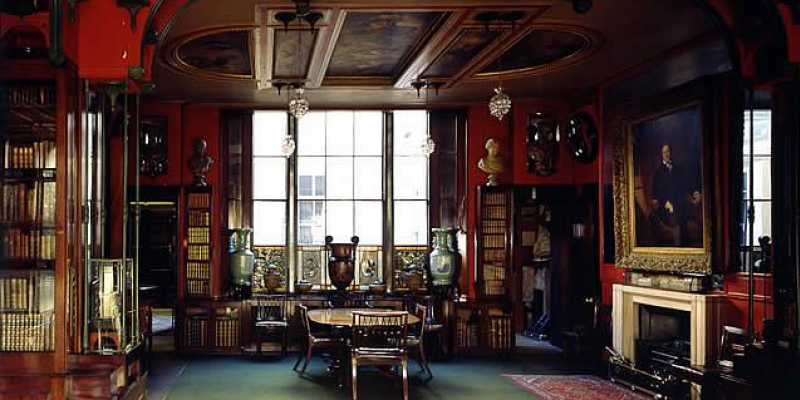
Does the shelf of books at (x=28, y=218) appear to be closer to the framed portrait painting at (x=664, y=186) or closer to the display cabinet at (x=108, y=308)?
the display cabinet at (x=108, y=308)

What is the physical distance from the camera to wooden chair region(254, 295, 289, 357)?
966 centimetres

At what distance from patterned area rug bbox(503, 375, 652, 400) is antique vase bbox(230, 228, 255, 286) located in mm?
3988

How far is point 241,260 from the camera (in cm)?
1001

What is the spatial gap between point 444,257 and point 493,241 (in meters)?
0.86

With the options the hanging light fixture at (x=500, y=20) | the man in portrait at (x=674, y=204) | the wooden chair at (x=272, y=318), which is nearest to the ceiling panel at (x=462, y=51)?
the hanging light fixture at (x=500, y=20)

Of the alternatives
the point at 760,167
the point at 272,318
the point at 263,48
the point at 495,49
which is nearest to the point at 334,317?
the point at 272,318

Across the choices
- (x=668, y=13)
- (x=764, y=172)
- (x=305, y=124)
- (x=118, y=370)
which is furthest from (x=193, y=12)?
(x=764, y=172)

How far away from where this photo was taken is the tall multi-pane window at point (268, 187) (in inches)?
424

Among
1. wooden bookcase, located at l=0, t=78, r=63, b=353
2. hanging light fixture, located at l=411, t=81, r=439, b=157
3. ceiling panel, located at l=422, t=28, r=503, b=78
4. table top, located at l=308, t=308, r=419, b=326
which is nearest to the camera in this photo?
wooden bookcase, located at l=0, t=78, r=63, b=353

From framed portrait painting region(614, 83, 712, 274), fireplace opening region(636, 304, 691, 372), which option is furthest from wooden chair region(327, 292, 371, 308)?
fireplace opening region(636, 304, 691, 372)

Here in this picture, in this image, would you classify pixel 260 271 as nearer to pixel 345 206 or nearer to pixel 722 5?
pixel 345 206

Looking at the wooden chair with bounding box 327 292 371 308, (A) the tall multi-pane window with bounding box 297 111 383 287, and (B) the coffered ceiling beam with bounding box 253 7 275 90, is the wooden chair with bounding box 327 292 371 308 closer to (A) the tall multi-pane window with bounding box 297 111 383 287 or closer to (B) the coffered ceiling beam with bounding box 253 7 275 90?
(A) the tall multi-pane window with bounding box 297 111 383 287

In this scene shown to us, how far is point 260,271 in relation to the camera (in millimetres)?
10648

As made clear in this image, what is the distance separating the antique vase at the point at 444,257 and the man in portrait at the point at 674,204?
3.19 meters
